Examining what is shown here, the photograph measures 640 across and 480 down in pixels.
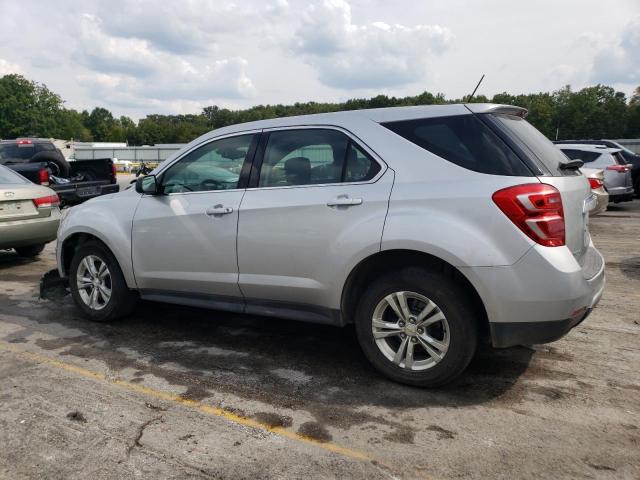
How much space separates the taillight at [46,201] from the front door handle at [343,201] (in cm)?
576

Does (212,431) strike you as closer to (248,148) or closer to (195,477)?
(195,477)

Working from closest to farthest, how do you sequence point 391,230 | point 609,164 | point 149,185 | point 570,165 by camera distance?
1. point 391,230
2. point 570,165
3. point 149,185
4. point 609,164

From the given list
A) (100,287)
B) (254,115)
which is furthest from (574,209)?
(254,115)

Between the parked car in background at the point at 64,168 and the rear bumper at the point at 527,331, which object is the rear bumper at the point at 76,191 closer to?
the parked car in background at the point at 64,168

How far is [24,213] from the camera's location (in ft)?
25.5

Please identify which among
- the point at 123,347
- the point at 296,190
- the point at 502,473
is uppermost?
the point at 296,190

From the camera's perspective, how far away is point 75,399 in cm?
364

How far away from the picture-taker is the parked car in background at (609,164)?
13062 mm

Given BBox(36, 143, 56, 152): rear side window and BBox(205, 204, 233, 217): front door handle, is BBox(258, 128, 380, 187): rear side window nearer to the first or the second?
BBox(205, 204, 233, 217): front door handle

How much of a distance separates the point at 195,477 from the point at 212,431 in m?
0.45

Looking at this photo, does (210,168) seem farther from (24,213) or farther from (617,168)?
(617,168)

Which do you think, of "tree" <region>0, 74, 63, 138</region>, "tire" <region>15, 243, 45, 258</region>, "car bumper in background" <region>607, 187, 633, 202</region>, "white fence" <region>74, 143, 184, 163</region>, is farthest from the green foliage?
"tire" <region>15, 243, 45, 258</region>

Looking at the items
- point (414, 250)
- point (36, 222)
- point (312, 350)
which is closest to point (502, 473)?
point (414, 250)

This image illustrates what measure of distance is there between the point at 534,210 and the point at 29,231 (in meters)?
6.95
